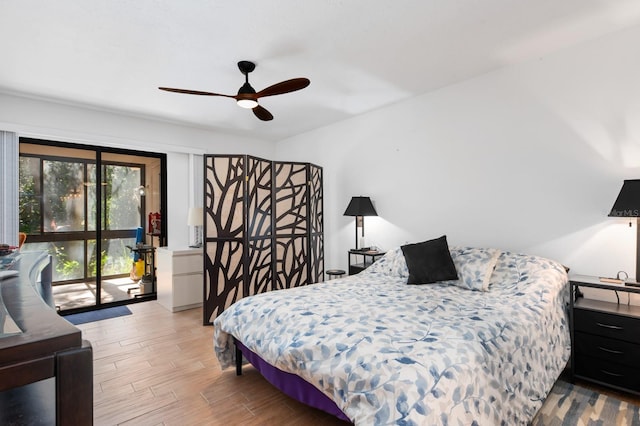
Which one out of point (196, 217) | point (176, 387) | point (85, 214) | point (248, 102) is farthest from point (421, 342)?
point (85, 214)

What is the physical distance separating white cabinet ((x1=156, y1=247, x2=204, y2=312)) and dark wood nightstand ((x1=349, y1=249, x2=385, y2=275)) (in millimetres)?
2102

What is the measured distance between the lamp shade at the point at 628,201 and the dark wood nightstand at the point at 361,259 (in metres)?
2.24

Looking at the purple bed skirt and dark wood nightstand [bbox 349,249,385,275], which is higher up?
dark wood nightstand [bbox 349,249,385,275]

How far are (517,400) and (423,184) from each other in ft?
8.13

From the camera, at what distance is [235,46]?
2.63m

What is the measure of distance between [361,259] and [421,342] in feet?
9.57

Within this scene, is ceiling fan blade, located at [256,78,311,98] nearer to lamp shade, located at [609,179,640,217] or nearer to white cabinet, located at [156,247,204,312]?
lamp shade, located at [609,179,640,217]

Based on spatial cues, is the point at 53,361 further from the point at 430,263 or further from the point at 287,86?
the point at 430,263

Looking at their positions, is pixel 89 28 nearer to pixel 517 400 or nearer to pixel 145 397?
pixel 145 397

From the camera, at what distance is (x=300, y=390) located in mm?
1963

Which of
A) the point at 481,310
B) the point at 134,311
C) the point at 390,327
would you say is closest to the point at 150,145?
the point at 134,311

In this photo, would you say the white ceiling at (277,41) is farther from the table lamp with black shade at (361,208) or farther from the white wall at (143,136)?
the table lamp with black shade at (361,208)

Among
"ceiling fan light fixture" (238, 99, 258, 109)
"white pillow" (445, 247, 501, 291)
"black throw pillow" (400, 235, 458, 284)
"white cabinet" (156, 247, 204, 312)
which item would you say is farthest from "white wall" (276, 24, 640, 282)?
"white cabinet" (156, 247, 204, 312)

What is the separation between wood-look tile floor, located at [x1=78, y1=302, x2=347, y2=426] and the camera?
207cm
